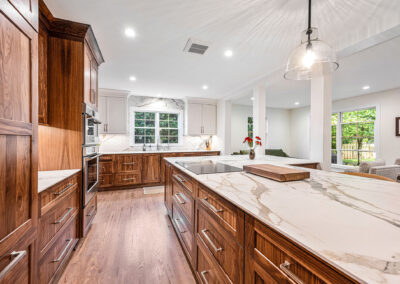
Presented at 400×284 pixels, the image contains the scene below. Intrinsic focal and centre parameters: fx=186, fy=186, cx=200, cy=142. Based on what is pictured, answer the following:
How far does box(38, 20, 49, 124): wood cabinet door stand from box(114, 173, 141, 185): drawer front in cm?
263

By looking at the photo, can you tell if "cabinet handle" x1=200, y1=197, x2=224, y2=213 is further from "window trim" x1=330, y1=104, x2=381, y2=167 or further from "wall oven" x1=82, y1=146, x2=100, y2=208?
"window trim" x1=330, y1=104, x2=381, y2=167

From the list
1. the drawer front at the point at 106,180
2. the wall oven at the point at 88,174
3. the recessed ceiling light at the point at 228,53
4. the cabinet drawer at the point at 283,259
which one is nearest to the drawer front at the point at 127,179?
the drawer front at the point at 106,180

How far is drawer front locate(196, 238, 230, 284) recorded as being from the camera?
3.50 ft

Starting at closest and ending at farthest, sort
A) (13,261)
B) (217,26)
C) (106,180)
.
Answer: (13,261) < (217,26) < (106,180)

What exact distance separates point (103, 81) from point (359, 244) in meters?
4.53

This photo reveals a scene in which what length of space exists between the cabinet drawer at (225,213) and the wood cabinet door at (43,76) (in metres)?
1.75

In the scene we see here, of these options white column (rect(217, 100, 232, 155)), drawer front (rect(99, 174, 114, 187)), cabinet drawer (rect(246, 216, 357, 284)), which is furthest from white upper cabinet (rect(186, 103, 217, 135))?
cabinet drawer (rect(246, 216, 357, 284))

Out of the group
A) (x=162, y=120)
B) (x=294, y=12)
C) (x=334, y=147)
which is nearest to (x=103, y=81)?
(x=162, y=120)

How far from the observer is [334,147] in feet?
20.3

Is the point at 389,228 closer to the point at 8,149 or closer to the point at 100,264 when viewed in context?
the point at 8,149

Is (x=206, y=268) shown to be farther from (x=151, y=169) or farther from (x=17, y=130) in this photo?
(x=151, y=169)

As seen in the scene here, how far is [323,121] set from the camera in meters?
2.62

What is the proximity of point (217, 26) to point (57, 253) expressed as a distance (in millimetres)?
2632

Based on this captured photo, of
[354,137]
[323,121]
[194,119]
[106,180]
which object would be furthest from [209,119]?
[354,137]
